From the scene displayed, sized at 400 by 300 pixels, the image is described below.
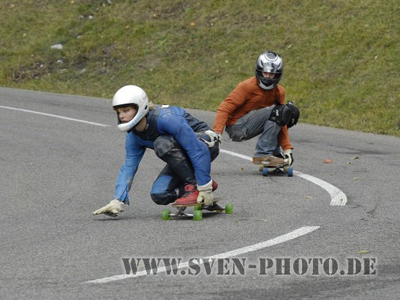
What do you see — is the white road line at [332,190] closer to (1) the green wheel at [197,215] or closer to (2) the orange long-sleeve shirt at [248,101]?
(2) the orange long-sleeve shirt at [248,101]

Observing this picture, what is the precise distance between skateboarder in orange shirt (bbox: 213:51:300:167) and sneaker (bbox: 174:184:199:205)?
304 cm

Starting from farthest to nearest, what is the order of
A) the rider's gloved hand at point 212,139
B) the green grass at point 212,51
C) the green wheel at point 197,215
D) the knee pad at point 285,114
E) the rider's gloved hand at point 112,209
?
the green grass at point 212,51
the knee pad at point 285,114
the rider's gloved hand at point 212,139
the rider's gloved hand at point 112,209
the green wheel at point 197,215

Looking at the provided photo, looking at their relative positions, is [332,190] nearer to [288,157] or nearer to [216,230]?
[288,157]

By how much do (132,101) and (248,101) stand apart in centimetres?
416

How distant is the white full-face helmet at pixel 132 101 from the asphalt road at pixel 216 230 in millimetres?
916

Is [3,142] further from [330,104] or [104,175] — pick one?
[330,104]

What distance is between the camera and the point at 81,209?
32.6 feet

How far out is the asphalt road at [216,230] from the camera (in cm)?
628

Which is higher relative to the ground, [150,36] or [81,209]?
[150,36]

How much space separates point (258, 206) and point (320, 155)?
4517mm

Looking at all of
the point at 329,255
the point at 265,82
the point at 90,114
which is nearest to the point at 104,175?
the point at 265,82

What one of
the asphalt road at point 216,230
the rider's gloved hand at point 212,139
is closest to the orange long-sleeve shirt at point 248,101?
the asphalt road at point 216,230

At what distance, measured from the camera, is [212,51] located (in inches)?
953

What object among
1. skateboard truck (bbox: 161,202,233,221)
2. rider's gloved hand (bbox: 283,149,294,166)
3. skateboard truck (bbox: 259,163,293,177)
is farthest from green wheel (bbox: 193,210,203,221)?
rider's gloved hand (bbox: 283,149,294,166)
